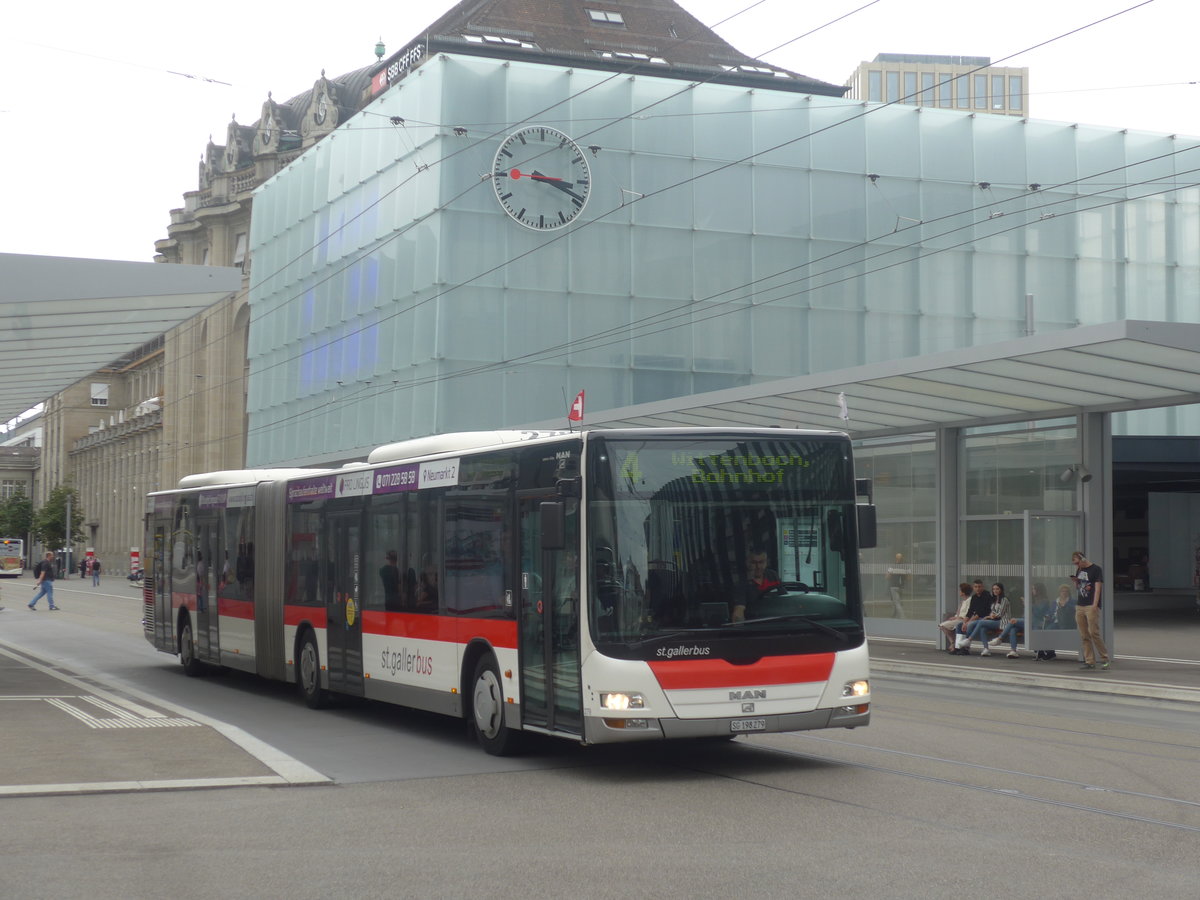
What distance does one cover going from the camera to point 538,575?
37.0 feet

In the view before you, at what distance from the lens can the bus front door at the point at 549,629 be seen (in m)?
10.6

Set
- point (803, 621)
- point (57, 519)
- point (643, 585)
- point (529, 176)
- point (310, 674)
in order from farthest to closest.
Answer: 1. point (57, 519)
2. point (529, 176)
3. point (310, 674)
4. point (803, 621)
5. point (643, 585)

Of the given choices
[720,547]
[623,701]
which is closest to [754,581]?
[720,547]

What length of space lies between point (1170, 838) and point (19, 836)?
20.9 feet

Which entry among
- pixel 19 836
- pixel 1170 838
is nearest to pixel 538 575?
pixel 19 836

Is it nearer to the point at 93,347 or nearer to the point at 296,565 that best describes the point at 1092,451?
the point at 296,565

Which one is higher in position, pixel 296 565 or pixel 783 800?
pixel 296 565

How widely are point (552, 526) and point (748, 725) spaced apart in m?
1.95

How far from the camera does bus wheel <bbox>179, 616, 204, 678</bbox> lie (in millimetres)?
20844

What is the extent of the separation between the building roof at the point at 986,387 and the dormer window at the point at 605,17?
42.0m

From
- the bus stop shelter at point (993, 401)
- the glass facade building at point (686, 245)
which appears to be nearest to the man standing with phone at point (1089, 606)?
the bus stop shelter at point (993, 401)

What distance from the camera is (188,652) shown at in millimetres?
20922

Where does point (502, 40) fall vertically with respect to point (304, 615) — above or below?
above

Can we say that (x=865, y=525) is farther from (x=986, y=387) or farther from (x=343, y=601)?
(x=986, y=387)
